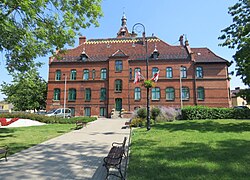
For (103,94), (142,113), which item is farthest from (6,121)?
(103,94)

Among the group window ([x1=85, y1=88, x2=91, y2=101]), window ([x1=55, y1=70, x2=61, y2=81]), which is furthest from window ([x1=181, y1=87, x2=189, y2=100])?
window ([x1=55, y1=70, x2=61, y2=81])

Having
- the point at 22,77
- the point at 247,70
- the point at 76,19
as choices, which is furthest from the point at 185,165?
the point at 22,77

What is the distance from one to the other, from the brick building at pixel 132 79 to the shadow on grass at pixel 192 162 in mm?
25291

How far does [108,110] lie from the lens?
111ft

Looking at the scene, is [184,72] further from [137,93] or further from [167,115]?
[167,115]

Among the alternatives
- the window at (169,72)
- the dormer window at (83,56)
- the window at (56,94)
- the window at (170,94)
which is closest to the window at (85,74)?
the dormer window at (83,56)

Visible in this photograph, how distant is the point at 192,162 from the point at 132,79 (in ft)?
94.0

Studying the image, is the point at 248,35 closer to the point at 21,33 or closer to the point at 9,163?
the point at 21,33

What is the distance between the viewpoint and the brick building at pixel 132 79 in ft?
109

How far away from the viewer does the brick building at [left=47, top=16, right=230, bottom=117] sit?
3319 centimetres

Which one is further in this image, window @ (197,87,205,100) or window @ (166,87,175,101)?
window @ (166,87,175,101)

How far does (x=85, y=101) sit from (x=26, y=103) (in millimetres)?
12576

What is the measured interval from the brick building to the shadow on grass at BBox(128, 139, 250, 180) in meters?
25.3

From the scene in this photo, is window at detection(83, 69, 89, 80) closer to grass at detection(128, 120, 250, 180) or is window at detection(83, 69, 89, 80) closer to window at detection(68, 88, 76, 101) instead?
window at detection(68, 88, 76, 101)
